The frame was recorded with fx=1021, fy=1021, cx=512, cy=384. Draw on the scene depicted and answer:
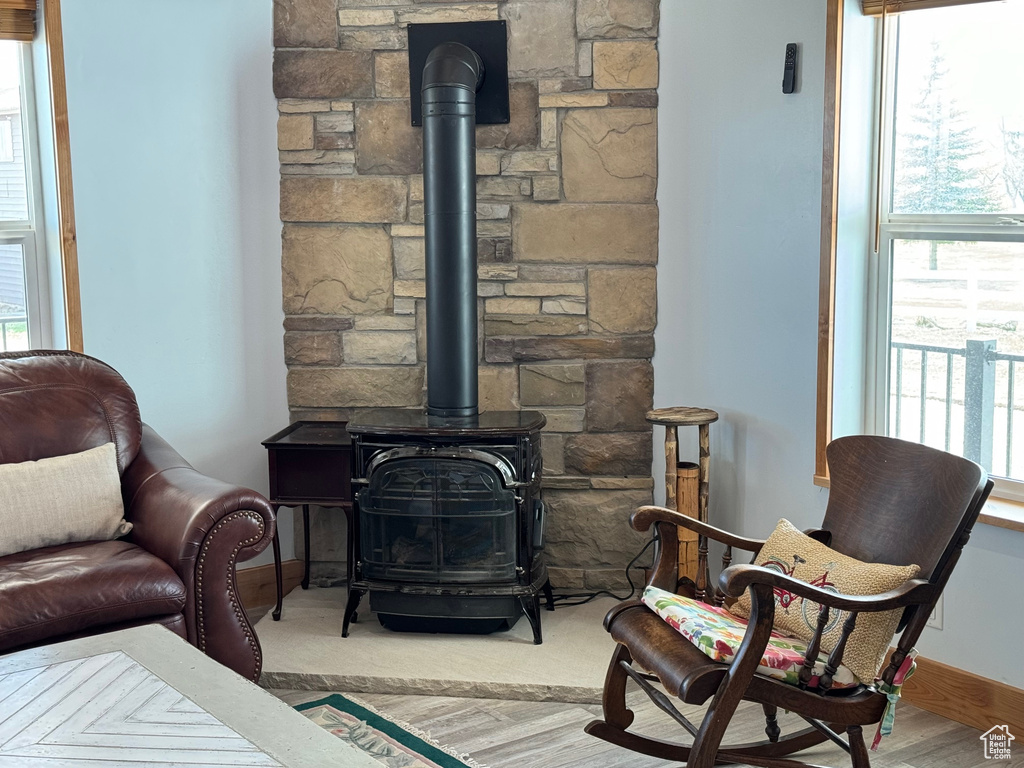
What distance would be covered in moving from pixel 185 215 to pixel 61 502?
120 centimetres

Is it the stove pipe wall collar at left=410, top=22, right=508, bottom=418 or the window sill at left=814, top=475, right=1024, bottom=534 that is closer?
the window sill at left=814, top=475, right=1024, bottom=534

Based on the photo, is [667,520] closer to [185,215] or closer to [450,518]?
[450,518]

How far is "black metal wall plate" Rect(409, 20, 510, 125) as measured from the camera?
3566 mm

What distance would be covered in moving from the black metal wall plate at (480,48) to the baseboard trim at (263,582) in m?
1.82

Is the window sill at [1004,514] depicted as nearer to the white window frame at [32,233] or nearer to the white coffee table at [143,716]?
the white coffee table at [143,716]

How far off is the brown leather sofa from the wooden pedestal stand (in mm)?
1288

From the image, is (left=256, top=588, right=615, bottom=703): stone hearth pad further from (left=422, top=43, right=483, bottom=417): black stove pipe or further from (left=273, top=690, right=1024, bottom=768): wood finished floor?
(left=422, top=43, right=483, bottom=417): black stove pipe

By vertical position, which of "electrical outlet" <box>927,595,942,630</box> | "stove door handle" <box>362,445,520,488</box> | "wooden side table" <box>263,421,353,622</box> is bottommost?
"electrical outlet" <box>927,595,942,630</box>

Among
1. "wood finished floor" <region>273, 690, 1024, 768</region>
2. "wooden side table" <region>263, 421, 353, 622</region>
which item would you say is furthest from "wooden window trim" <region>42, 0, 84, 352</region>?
"wood finished floor" <region>273, 690, 1024, 768</region>

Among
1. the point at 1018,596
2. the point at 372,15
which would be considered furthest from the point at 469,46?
the point at 1018,596

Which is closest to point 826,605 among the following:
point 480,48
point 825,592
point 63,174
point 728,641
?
point 825,592

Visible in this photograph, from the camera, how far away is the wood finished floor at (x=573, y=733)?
2602 mm

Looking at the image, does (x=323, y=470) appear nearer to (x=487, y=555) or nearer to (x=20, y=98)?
(x=487, y=555)

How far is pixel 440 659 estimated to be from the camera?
3174mm
